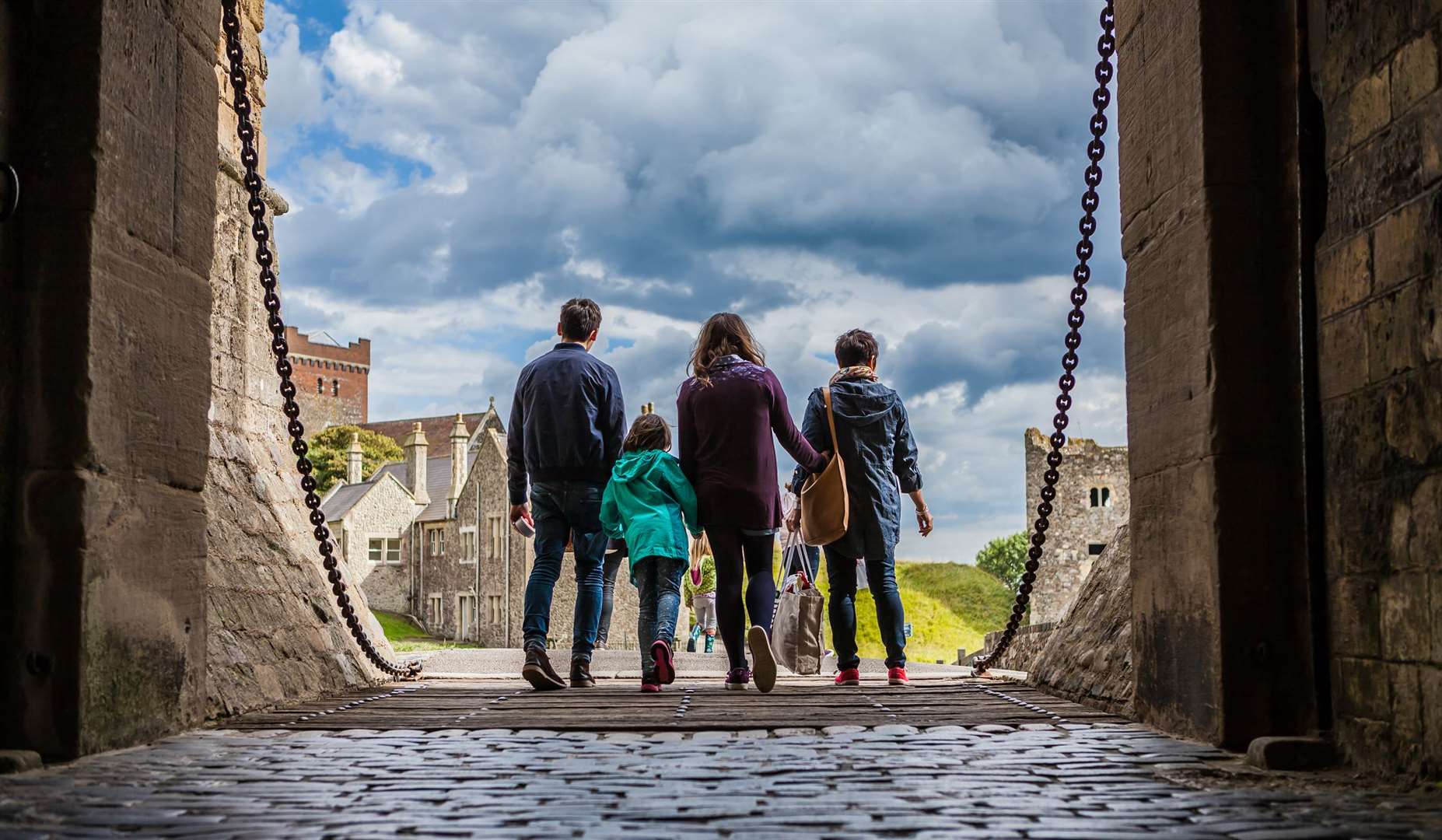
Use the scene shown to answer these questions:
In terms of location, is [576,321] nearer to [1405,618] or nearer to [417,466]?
[1405,618]

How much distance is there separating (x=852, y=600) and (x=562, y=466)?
1.83 m

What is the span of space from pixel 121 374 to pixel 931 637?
45257 millimetres

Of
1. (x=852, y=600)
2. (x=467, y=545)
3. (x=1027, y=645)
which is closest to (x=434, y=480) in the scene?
(x=467, y=545)

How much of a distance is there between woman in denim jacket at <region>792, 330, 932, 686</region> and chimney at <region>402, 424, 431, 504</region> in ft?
193

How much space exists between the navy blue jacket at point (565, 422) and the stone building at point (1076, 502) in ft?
142

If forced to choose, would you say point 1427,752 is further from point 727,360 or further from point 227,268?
point 227,268

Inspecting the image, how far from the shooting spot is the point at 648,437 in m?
7.70

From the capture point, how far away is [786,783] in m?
4.13

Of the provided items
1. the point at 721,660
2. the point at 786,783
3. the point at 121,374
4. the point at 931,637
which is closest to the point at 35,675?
the point at 121,374

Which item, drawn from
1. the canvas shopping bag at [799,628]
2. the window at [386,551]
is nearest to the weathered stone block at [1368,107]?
the canvas shopping bag at [799,628]

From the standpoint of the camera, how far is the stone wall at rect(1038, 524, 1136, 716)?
6.38m

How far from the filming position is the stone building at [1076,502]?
50188mm

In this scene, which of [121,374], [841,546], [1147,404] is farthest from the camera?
[841,546]

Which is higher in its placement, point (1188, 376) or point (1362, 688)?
point (1188, 376)
